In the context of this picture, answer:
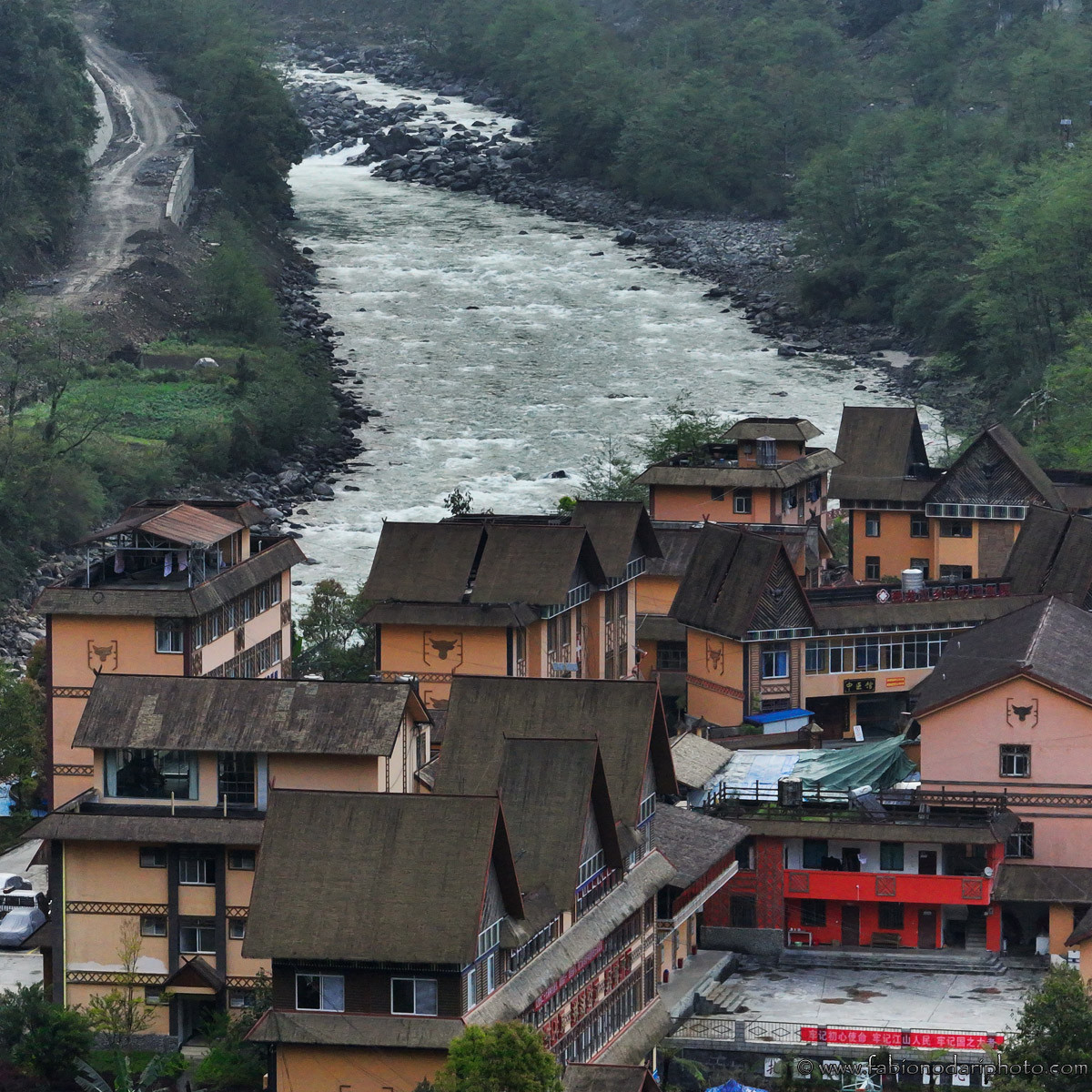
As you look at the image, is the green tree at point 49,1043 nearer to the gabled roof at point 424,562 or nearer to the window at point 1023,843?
the window at point 1023,843

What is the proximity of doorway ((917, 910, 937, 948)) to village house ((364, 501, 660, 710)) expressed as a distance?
11511 mm

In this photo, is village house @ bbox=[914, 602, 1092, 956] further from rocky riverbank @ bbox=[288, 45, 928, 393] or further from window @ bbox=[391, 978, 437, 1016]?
rocky riverbank @ bbox=[288, 45, 928, 393]

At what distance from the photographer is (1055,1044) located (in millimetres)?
42000

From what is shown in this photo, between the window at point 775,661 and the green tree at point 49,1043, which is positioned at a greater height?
the window at point 775,661

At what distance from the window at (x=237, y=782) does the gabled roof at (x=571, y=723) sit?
11.5 ft

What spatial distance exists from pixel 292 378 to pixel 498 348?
1692cm

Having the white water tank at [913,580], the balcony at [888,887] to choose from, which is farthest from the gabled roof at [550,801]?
the white water tank at [913,580]

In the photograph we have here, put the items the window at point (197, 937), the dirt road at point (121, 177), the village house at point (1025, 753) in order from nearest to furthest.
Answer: the window at point (197, 937), the village house at point (1025, 753), the dirt road at point (121, 177)

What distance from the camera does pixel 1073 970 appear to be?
43.9 meters

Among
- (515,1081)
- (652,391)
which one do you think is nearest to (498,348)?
(652,391)

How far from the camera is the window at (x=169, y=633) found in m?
56.2

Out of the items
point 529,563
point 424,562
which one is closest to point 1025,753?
point 529,563

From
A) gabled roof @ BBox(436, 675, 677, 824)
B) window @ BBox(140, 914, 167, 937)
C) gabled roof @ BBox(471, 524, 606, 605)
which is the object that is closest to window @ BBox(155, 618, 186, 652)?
gabled roof @ BBox(471, 524, 606, 605)

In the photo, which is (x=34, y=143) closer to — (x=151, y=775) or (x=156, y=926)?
(x=151, y=775)
